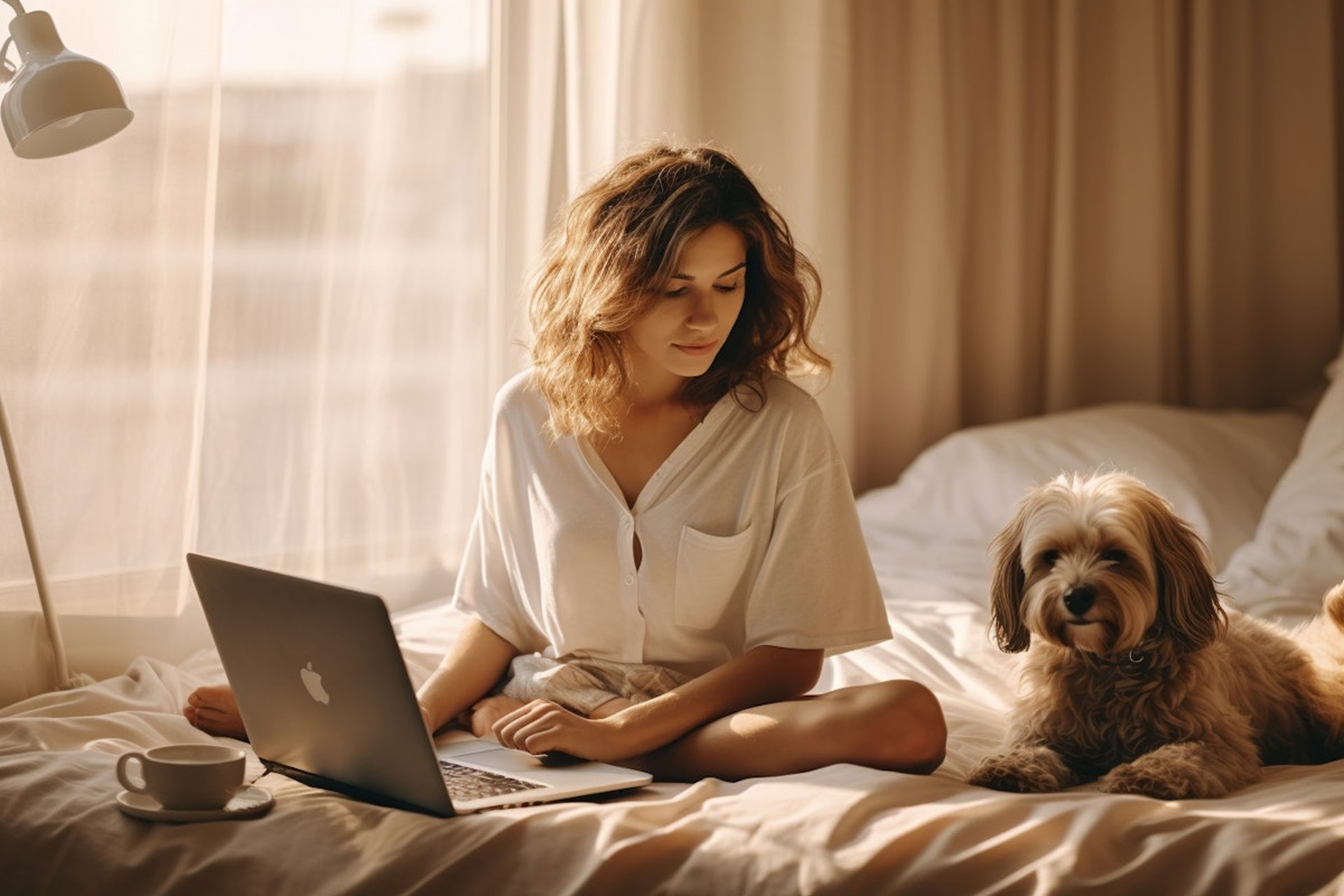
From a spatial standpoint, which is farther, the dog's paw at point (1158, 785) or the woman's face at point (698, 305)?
the woman's face at point (698, 305)

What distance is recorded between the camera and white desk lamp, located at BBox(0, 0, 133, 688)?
1907mm

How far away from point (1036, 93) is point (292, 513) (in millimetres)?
2475

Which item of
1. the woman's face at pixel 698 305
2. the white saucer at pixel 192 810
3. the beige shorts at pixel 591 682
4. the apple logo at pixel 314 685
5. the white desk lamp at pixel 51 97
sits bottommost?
the white saucer at pixel 192 810

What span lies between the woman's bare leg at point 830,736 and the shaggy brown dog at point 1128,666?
0.08m

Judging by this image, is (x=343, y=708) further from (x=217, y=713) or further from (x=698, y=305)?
(x=698, y=305)

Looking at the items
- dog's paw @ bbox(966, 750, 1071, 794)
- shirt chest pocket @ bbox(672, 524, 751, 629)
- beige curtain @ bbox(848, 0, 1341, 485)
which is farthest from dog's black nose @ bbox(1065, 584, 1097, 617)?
Result: beige curtain @ bbox(848, 0, 1341, 485)

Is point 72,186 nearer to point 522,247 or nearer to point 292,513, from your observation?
point 292,513

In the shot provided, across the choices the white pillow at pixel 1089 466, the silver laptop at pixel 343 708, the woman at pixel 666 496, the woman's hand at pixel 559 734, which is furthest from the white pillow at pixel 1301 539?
the silver laptop at pixel 343 708

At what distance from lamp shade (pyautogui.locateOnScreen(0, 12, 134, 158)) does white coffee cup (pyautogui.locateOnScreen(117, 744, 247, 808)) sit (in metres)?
0.81

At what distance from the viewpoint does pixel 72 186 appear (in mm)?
2418

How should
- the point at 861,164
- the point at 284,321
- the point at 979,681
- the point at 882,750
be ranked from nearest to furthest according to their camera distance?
1. the point at 882,750
2. the point at 979,681
3. the point at 284,321
4. the point at 861,164

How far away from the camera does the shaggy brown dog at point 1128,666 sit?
1748 millimetres

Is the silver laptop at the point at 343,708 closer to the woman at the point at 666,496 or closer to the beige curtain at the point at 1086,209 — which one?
the woman at the point at 666,496

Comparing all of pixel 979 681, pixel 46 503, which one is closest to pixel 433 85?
pixel 46 503
